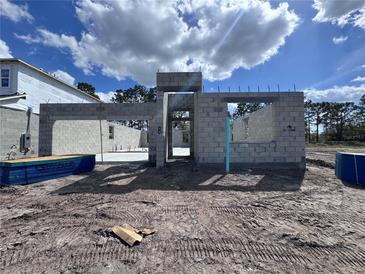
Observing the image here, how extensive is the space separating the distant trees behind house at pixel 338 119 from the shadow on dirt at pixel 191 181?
100ft

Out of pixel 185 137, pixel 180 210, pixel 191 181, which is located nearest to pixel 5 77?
pixel 191 181

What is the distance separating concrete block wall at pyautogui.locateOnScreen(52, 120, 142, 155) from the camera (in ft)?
39.1

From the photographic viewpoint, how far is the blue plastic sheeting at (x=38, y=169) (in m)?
5.59

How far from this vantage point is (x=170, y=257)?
2.46 metres

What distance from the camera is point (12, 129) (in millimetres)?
9359

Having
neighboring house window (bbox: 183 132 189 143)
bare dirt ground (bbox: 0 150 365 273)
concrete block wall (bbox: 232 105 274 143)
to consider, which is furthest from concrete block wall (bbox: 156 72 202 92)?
neighboring house window (bbox: 183 132 189 143)

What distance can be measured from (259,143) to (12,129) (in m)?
11.3

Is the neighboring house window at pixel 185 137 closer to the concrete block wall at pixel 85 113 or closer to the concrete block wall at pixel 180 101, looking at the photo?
the concrete block wall at pixel 180 101

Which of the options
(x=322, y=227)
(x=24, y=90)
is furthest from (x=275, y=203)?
(x=24, y=90)

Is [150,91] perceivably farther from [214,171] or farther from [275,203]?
[275,203]

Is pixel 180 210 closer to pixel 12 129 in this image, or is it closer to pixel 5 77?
pixel 12 129

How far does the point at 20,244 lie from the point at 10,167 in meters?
3.92

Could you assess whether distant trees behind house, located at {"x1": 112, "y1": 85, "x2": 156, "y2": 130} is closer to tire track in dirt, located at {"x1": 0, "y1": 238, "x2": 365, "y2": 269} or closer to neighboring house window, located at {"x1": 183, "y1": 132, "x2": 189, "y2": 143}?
neighboring house window, located at {"x1": 183, "y1": 132, "x2": 189, "y2": 143}

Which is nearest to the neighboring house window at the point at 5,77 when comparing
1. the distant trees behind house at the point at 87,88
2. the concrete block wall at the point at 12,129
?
the concrete block wall at the point at 12,129
